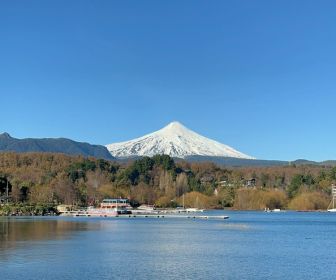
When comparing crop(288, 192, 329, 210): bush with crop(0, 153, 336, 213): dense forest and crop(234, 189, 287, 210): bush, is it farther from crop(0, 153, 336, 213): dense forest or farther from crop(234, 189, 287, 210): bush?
crop(234, 189, 287, 210): bush

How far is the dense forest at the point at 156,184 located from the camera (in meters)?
107

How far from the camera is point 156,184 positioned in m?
123

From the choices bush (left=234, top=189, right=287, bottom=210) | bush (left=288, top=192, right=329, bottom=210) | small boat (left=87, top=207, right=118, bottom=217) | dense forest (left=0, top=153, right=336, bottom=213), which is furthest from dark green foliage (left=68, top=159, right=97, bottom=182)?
bush (left=288, top=192, right=329, bottom=210)

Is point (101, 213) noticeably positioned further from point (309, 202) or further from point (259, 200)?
point (309, 202)

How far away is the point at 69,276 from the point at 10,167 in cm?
10032

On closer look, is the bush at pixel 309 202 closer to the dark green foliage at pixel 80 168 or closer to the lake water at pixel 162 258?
the dark green foliage at pixel 80 168

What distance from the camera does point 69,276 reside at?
22.8m

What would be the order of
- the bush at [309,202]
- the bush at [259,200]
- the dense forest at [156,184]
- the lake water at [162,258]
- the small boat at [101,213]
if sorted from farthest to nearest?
the bush at [259,200] < the bush at [309,202] < the dense forest at [156,184] < the small boat at [101,213] < the lake water at [162,258]

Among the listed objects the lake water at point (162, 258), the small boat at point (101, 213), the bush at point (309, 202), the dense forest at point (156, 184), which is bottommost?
the lake water at point (162, 258)

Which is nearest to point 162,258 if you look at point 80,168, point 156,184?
point 80,168

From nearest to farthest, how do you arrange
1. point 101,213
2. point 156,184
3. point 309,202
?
1. point 101,213
2. point 309,202
3. point 156,184

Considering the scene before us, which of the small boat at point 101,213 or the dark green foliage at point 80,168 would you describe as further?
the dark green foliage at point 80,168

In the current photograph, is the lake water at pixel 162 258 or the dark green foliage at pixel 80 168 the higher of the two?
the dark green foliage at pixel 80 168

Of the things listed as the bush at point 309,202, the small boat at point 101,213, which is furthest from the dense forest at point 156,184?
the small boat at point 101,213
